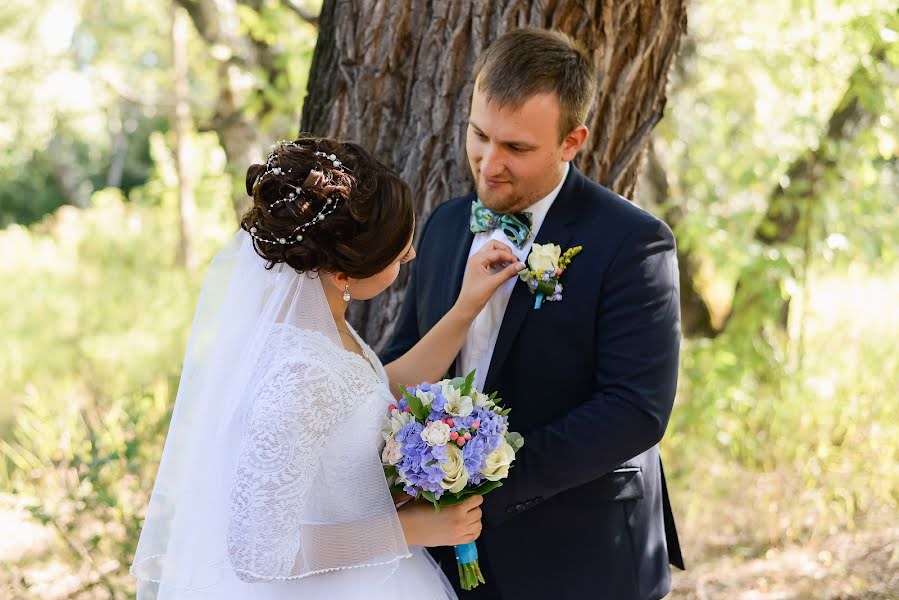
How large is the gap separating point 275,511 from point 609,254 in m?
1.13

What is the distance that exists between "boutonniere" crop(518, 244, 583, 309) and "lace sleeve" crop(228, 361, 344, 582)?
0.77 meters

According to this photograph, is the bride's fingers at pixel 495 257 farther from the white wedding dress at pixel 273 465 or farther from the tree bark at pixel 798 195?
the tree bark at pixel 798 195

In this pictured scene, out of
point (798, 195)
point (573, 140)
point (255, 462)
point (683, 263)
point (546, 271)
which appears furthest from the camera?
point (683, 263)

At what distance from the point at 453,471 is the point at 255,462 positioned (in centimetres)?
46

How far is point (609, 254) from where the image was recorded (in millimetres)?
2439

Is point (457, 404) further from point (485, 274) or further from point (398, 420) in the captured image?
point (485, 274)

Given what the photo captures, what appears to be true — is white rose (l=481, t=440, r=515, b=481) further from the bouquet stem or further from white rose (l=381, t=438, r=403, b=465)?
the bouquet stem

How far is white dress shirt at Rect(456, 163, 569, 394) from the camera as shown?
2.66 meters

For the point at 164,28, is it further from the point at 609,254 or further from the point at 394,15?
the point at 609,254

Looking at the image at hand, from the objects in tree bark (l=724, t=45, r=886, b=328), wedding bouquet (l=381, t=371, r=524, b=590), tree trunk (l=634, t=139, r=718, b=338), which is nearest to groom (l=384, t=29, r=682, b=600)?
wedding bouquet (l=381, t=371, r=524, b=590)

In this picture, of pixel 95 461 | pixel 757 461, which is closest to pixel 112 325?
pixel 95 461

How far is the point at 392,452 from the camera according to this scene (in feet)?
7.01

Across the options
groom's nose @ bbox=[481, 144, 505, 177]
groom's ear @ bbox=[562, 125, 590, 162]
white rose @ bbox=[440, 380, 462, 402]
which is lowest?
white rose @ bbox=[440, 380, 462, 402]

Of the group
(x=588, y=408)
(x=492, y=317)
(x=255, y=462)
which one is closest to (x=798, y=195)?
(x=492, y=317)
